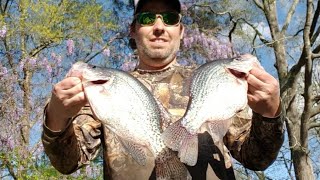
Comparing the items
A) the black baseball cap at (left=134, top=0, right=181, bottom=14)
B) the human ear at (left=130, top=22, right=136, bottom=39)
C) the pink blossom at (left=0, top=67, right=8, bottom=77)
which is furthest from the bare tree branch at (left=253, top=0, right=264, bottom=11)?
the black baseball cap at (left=134, top=0, right=181, bottom=14)

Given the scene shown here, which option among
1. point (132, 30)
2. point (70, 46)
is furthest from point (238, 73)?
point (70, 46)

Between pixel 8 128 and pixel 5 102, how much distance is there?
660 mm

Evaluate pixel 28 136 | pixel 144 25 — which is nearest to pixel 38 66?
pixel 28 136

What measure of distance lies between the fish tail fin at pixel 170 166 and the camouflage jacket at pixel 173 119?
115 millimetres

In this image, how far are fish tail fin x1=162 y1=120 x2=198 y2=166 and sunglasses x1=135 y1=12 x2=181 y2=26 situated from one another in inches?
33.7

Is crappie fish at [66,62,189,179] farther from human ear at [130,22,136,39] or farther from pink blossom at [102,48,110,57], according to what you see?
pink blossom at [102,48,110,57]

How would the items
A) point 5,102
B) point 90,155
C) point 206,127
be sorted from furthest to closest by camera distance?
point 5,102, point 90,155, point 206,127

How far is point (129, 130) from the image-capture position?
2.81 m

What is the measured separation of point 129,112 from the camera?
285 cm

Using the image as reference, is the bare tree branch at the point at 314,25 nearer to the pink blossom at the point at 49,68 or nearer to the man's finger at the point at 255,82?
the pink blossom at the point at 49,68

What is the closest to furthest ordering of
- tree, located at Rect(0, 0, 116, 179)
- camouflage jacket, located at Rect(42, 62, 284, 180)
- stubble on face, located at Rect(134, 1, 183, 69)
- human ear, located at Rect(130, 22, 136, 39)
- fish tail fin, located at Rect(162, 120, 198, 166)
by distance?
fish tail fin, located at Rect(162, 120, 198, 166) < camouflage jacket, located at Rect(42, 62, 284, 180) < stubble on face, located at Rect(134, 1, 183, 69) < human ear, located at Rect(130, 22, 136, 39) < tree, located at Rect(0, 0, 116, 179)

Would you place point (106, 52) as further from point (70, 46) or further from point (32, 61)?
point (32, 61)

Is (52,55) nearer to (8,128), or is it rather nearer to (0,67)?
(0,67)

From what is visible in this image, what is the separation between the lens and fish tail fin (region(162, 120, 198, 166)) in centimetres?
280
